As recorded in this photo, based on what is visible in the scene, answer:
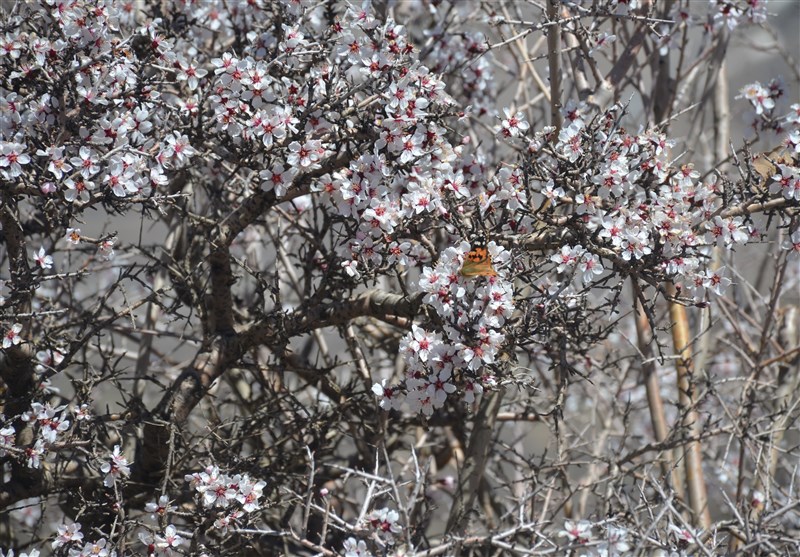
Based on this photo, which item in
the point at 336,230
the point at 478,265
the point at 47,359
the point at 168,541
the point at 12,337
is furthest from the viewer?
the point at 47,359

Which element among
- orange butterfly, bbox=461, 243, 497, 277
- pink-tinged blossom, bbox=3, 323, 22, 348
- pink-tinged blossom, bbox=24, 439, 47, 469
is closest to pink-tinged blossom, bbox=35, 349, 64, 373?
pink-tinged blossom, bbox=3, 323, 22, 348

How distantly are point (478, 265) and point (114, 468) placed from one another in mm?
1532

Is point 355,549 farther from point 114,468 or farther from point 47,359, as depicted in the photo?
point 47,359

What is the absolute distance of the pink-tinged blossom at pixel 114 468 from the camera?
10.5 feet

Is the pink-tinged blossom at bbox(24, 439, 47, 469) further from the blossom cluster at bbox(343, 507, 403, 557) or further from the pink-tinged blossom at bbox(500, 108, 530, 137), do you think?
the pink-tinged blossom at bbox(500, 108, 530, 137)

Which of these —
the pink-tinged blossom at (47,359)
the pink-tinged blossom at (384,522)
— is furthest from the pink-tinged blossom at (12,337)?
the pink-tinged blossom at (384,522)

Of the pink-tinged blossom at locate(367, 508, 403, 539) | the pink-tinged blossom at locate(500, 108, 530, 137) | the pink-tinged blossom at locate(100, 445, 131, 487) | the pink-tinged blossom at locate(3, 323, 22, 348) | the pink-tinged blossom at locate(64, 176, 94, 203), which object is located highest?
the pink-tinged blossom at locate(500, 108, 530, 137)

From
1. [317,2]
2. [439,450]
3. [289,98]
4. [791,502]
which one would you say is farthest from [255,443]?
[791,502]

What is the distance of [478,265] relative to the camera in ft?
9.20

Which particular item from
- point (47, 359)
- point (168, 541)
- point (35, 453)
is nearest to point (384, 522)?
point (168, 541)

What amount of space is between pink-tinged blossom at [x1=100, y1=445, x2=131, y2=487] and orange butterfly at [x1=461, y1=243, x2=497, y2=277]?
1427 millimetres

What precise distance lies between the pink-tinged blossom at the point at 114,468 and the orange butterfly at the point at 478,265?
1.43 metres

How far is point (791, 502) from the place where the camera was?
2805 mm

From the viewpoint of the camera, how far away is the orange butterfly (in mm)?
2793
